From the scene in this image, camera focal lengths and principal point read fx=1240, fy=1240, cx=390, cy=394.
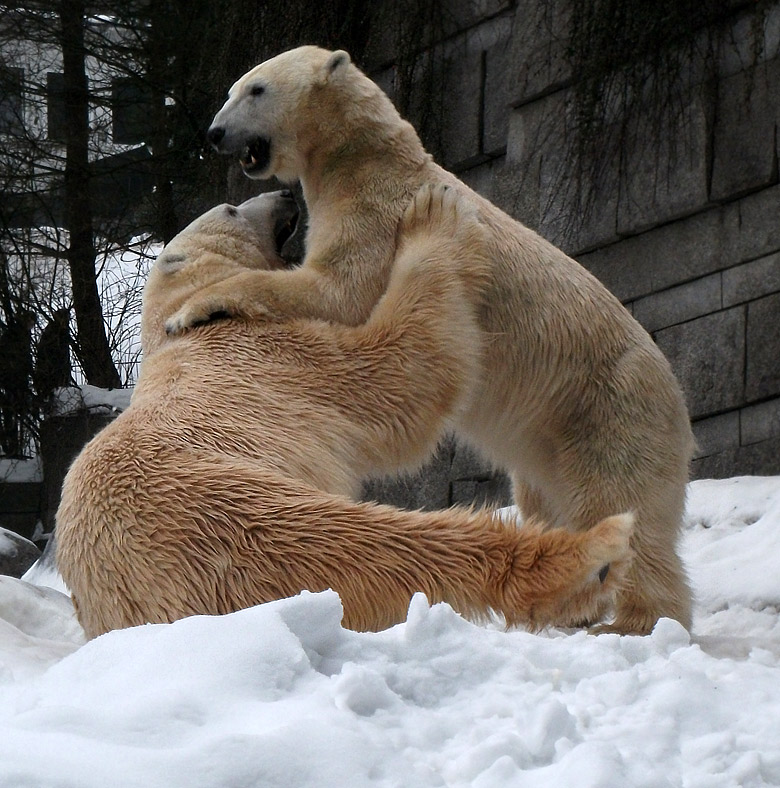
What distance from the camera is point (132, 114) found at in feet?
29.9

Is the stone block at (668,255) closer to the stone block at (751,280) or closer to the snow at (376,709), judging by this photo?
the stone block at (751,280)

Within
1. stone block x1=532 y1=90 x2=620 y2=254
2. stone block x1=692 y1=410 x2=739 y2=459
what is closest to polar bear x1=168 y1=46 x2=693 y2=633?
stone block x1=692 y1=410 x2=739 y2=459

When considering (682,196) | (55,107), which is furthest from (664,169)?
(55,107)

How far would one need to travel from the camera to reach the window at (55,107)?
29.3 ft

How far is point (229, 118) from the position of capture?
4.06 m

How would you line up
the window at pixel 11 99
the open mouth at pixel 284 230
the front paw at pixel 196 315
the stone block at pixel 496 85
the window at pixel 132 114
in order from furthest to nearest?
the window at pixel 132 114 → the window at pixel 11 99 → the stone block at pixel 496 85 → the open mouth at pixel 284 230 → the front paw at pixel 196 315

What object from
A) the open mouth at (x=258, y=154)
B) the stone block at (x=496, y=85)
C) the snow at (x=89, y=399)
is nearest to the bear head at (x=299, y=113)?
the open mouth at (x=258, y=154)

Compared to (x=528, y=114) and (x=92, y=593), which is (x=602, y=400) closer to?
(x=92, y=593)

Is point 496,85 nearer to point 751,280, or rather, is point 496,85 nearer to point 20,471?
point 751,280

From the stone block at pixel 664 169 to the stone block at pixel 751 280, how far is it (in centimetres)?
36

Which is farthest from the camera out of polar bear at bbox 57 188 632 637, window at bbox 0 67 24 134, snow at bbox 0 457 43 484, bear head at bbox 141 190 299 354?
window at bbox 0 67 24 134

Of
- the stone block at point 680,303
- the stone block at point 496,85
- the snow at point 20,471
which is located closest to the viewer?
the stone block at point 680,303

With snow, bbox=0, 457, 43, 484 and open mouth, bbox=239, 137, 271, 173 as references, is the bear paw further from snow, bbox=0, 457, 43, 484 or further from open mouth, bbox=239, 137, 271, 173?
snow, bbox=0, 457, 43, 484

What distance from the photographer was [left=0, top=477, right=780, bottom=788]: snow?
1.68 meters
